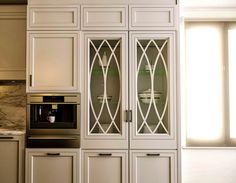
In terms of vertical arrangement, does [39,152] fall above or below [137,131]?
below

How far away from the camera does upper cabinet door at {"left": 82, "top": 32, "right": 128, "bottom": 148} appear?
7.99 feet

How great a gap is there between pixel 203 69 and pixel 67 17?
1786 millimetres

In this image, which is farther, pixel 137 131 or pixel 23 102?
pixel 23 102

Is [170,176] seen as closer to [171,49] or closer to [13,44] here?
[171,49]

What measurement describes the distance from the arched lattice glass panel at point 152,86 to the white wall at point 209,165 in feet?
2.66

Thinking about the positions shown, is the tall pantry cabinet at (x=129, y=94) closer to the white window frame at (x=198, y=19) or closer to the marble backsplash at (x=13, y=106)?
the white window frame at (x=198, y=19)

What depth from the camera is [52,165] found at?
241cm

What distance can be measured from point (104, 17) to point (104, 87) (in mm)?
715

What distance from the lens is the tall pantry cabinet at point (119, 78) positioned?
7.94 feet

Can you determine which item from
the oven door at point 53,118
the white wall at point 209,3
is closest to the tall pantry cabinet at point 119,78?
the oven door at point 53,118

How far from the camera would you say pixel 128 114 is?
7.98 ft

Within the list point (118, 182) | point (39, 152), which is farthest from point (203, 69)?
point (39, 152)

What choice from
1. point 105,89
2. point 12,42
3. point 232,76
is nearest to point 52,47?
point 12,42

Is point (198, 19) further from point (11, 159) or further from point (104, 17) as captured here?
point (11, 159)
